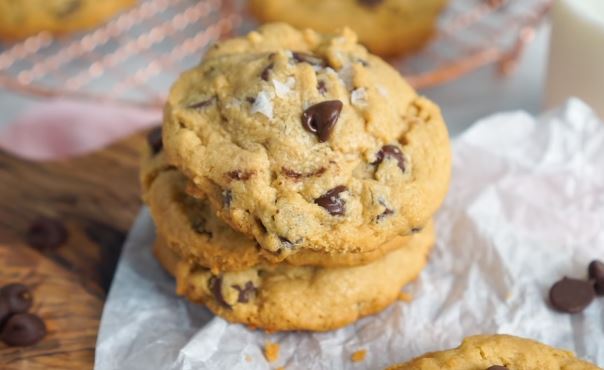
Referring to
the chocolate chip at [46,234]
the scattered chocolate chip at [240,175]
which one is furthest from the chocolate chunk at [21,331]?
the scattered chocolate chip at [240,175]

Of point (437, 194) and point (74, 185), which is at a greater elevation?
point (74, 185)

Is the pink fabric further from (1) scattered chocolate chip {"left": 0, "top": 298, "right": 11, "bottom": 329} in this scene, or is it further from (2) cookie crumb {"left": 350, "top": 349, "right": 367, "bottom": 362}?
(2) cookie crumb {"left": 350, "top": 349, "right": 367, "bottom": 362}

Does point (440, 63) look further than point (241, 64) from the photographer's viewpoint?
Yes

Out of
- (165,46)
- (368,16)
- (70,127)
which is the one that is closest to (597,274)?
(368,16)

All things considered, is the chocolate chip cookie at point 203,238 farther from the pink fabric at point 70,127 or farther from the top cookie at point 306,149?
the pink fabric at point 70,127

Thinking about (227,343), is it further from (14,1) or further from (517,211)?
(14,1)

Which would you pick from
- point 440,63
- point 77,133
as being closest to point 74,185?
point 77,133
